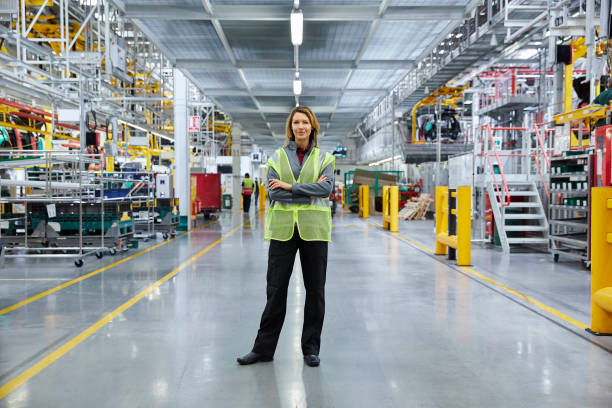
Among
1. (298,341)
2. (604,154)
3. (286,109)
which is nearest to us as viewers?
(298,341)

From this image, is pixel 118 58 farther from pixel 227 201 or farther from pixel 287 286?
pixel 227 201

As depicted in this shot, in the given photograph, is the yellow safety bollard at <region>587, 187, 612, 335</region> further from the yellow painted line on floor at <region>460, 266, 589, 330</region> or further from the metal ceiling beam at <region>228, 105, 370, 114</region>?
the metal ceiling beam at <region>228, 105, 370, 114</region>

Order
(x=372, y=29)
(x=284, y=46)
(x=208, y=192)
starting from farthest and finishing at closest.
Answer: (x=208, y=192), (x=284, y=46), (x=372, y=29)

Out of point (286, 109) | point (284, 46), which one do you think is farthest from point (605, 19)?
point (286, 109)

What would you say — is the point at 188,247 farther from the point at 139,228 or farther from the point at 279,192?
the point at 279,192

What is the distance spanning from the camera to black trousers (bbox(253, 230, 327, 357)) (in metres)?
3.71

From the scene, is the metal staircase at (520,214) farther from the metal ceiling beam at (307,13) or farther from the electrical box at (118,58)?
the electrical box at (118,58)

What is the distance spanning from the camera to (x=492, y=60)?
17.4 metres

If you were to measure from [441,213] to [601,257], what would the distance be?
18.0 feet

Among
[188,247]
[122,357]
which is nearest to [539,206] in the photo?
[188,247]

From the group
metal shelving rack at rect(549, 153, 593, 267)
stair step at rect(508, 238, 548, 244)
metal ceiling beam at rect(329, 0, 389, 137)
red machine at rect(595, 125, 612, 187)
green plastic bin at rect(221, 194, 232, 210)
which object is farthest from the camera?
green plastic bin at rect(221, 194, 232, 210)

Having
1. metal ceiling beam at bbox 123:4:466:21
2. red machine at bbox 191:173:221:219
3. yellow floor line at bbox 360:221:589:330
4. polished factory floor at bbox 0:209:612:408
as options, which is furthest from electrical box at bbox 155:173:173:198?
yellow floor line at bbox 360:221:589:330

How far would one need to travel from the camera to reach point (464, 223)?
27.7 feet

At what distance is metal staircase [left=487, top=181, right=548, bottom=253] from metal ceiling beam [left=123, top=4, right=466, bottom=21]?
3.96m
